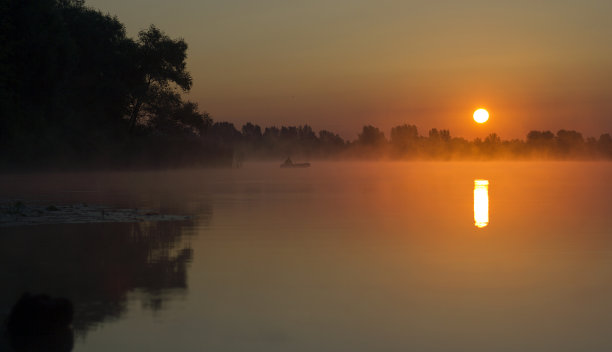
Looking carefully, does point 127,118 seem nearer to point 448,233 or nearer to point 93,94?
point 93,94

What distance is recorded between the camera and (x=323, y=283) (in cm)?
1581

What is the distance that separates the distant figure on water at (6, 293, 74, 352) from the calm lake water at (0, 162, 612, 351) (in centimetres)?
29

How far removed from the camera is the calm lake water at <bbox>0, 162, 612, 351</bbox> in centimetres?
1146

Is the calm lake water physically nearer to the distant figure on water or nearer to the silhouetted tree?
the distant figure on water

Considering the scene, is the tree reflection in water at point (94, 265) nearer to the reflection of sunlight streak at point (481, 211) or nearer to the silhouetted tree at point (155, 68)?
the reflection of sunlight streak at point (481, 211)

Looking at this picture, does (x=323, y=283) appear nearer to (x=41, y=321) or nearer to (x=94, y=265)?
(x=94, y=265)

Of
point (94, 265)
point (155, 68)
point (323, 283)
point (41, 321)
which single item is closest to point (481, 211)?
point (323, 283)

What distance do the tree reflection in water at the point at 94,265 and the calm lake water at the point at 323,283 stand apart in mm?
51

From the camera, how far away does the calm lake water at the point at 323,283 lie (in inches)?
451

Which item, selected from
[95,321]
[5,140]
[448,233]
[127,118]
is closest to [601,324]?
[95,321]

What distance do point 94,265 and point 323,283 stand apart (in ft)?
19.0

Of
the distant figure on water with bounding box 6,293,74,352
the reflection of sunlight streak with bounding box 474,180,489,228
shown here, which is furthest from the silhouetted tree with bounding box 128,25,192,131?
the distant figure on water with bounding box 6,293,74,352

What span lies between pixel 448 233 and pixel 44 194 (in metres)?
29.7

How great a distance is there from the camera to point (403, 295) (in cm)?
1466
